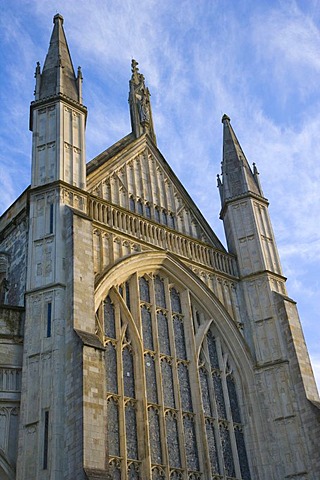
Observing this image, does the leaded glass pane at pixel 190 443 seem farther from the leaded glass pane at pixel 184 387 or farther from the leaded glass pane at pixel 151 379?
the leaded glass pane at pixel 151 379

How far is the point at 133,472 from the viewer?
14.6 m

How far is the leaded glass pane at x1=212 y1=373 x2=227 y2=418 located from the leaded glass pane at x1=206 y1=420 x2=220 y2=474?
59cm

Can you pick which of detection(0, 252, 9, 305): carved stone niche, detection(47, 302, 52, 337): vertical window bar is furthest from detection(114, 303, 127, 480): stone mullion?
detection(0, 252, 9, 305): carved stone niche

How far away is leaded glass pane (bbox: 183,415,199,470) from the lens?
1597 centimetres

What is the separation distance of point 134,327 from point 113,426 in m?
2.94

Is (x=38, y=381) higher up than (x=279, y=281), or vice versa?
(x=279, y=281)

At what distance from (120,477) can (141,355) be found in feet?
10.9

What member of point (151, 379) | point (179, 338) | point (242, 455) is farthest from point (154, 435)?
point (179, 338)

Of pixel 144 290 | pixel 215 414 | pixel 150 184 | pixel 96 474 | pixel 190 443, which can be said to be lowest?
pixel 96 474

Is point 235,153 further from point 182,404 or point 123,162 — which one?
point 182,404

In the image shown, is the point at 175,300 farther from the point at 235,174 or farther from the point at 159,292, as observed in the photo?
the point at 235,174

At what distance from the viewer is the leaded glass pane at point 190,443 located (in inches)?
629

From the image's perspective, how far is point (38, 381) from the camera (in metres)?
13.8

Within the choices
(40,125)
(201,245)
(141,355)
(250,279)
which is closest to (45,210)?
(40,125)
